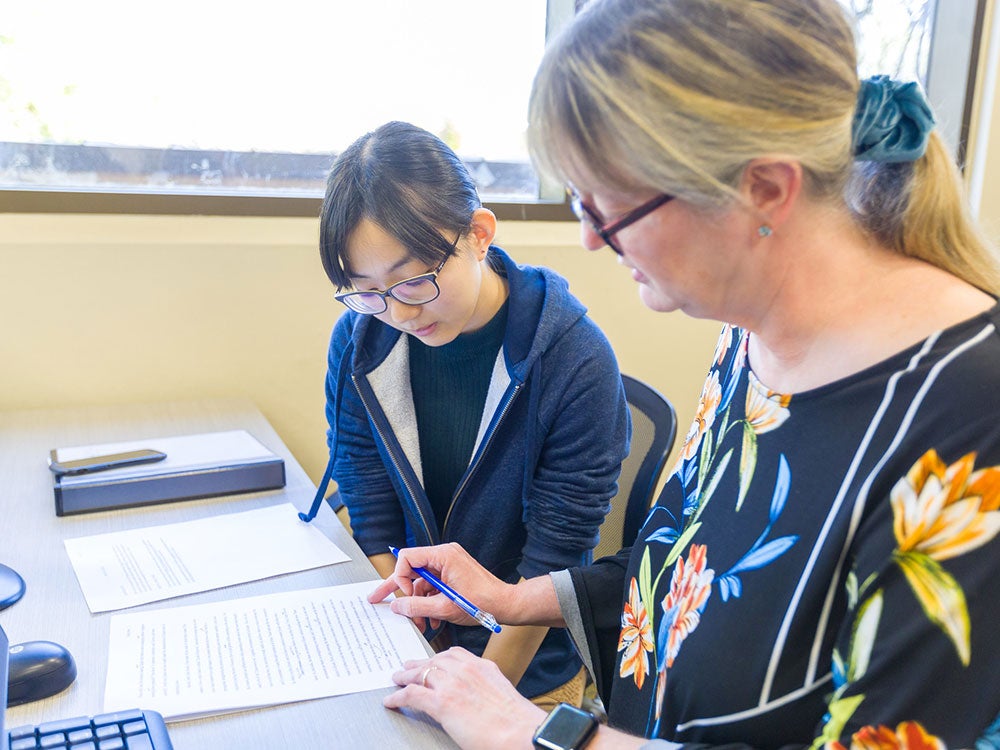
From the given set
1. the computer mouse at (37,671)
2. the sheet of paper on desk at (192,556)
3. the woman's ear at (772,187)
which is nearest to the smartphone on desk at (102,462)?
the sheet of paper on desk at (192,556)

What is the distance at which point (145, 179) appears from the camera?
1.87 meters

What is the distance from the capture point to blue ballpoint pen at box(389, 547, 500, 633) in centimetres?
97

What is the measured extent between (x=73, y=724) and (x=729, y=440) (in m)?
0.65

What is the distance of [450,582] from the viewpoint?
3.46 ft

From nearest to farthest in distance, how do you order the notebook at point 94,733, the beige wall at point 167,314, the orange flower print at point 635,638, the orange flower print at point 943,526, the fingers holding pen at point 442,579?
the orange flower print at point 943,526
the notebook at point 94,733
the orange flower print at point 635,638
the fingers holding pen at point 442,579
the beige wall at point 167,314

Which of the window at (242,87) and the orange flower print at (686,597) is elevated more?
the window at (242,87)

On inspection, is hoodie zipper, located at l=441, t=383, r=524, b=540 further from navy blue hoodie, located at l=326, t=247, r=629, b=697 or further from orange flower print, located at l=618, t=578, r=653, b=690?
orange flower print, located at l=618, t=578, r=653, b=690

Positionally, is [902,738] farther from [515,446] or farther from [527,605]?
[515,446]

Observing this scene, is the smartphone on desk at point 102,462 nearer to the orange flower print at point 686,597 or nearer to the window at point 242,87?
the window at point 242,87

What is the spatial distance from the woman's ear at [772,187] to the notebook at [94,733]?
0.67 metres

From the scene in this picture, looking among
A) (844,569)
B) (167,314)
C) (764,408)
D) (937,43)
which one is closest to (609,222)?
(764,408)

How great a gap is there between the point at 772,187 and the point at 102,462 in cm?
115

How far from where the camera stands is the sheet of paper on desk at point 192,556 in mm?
1032

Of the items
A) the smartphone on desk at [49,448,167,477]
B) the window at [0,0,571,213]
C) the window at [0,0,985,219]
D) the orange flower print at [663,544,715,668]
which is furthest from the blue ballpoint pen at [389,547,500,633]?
the window at [0,0,985,219]
